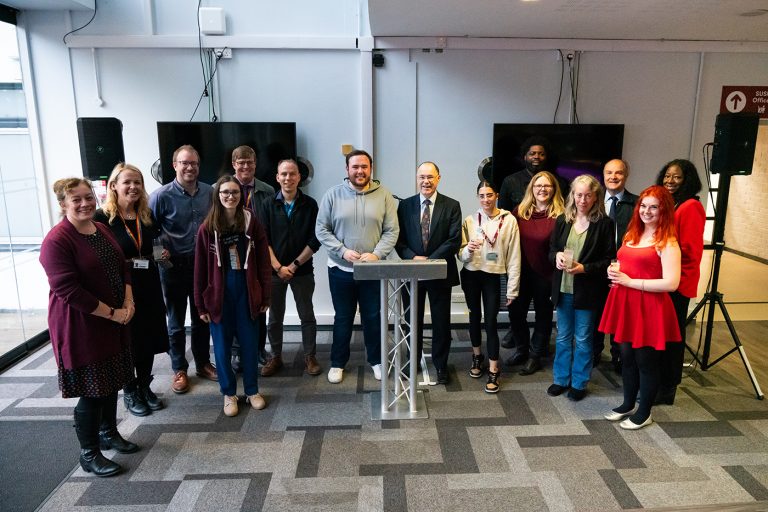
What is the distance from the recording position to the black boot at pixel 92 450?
2676 millimetres

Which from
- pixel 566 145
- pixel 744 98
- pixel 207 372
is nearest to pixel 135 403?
pixel 207 372

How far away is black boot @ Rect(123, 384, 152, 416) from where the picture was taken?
11.0 ft

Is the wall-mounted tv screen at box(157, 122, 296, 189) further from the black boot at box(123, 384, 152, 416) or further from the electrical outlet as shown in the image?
the black boot at box(123, 384, 152, 416)

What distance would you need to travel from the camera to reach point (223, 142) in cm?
452

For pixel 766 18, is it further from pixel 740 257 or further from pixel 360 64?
pixel 740 257

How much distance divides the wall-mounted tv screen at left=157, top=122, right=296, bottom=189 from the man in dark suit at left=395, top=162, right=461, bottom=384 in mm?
1517

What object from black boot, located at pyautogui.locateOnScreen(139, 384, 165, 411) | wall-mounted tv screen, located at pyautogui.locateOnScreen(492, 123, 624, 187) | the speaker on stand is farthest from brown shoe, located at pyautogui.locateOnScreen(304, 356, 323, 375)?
the speaker on stand

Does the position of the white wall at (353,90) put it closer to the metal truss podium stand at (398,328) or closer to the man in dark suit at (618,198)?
the man in dark suit at (618,198)

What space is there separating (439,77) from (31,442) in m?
4.07

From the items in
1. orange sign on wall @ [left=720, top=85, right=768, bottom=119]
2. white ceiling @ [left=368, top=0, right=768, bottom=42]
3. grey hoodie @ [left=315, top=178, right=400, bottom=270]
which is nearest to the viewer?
white ceiling @ [left=368, top=0, right=768, bottom=42]

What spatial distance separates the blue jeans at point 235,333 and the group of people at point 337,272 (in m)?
0.01

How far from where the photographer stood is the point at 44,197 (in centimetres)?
468

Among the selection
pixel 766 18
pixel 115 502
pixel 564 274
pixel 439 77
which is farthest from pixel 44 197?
pixel 766 18

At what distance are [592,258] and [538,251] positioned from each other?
44cm
